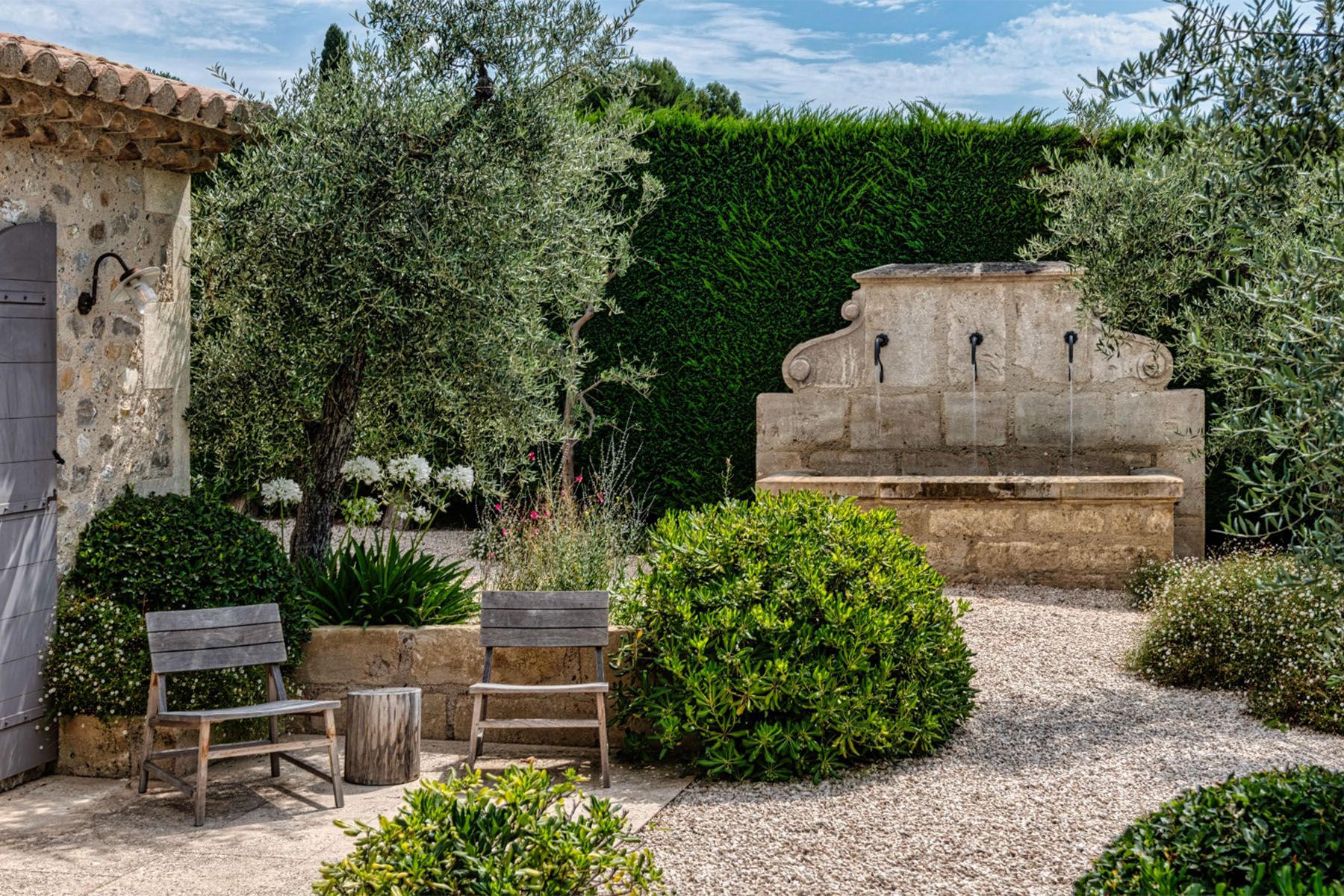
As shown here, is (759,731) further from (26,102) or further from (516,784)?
(26,102)

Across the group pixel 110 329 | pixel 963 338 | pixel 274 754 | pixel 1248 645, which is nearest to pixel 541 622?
pixel 274 754

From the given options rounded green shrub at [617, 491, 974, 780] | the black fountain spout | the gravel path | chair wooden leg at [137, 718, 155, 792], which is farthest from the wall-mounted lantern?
the black fountain spout

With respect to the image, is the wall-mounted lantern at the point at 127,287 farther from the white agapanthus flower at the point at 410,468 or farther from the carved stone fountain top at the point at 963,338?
the carved stone fountain top at the point at 963,338

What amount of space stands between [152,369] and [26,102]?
1.47 meters

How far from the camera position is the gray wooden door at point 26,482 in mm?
4934

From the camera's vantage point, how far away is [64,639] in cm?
518

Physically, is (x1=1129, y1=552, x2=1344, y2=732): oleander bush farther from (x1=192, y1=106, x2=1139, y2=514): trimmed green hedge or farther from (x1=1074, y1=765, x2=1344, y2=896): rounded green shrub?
(x1=192, y1=106, x2=1139, y2=514): trimmed green hedge

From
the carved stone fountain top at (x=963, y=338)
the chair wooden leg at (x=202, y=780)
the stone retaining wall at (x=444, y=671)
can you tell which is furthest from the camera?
the carved stone fountain top at (x=963, y=338)

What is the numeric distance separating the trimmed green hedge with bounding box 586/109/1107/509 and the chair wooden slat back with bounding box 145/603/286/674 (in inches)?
221

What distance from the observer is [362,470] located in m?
6.41

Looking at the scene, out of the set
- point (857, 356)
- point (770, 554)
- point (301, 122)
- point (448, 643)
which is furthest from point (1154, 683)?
point (301, 122)

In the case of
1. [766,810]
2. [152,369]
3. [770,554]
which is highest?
[152,369]

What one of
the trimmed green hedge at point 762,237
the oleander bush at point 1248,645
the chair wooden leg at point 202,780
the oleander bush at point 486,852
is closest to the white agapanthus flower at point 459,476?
the chair wooden leg at point 202,780

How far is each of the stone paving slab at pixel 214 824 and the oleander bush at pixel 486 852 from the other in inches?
A: 46.2
